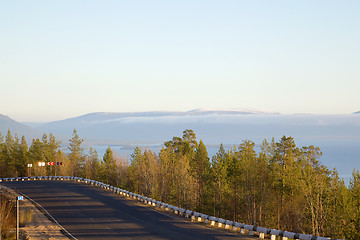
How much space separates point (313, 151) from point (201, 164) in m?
28.0

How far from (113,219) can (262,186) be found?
43398mm

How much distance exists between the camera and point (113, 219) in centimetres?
3981

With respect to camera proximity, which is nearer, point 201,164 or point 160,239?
point 160,239

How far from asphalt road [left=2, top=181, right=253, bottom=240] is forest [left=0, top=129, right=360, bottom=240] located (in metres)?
16.5

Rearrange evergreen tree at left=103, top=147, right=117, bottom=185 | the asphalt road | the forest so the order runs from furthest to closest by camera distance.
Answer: evergreen tree at left=103, top=147, right=117, bottom=185 → the forest → the asphalt road

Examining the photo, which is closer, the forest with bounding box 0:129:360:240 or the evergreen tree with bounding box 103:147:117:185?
the forest with bounding box 0:129:360:240

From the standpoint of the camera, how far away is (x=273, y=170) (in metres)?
77.9

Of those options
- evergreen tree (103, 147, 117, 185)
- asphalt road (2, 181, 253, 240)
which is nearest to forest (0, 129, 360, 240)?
evergreen tree (103, 147, 117, 185)

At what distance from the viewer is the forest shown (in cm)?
4969

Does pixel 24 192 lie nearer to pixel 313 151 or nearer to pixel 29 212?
pixel 29 212

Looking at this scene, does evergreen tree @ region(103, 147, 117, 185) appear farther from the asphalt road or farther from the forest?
the asphalt road

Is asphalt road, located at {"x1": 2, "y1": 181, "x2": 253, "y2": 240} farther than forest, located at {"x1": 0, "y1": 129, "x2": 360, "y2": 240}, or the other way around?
forest, located at {"x1": 0, "y1": 129, "x2": 360, "y2": 240}

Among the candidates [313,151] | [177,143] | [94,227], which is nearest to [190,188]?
[313,151]

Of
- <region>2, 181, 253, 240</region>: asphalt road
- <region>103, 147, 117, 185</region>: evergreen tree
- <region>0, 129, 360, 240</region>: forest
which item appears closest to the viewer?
<region>2, 181, 253, 240</region>: asphalt road
